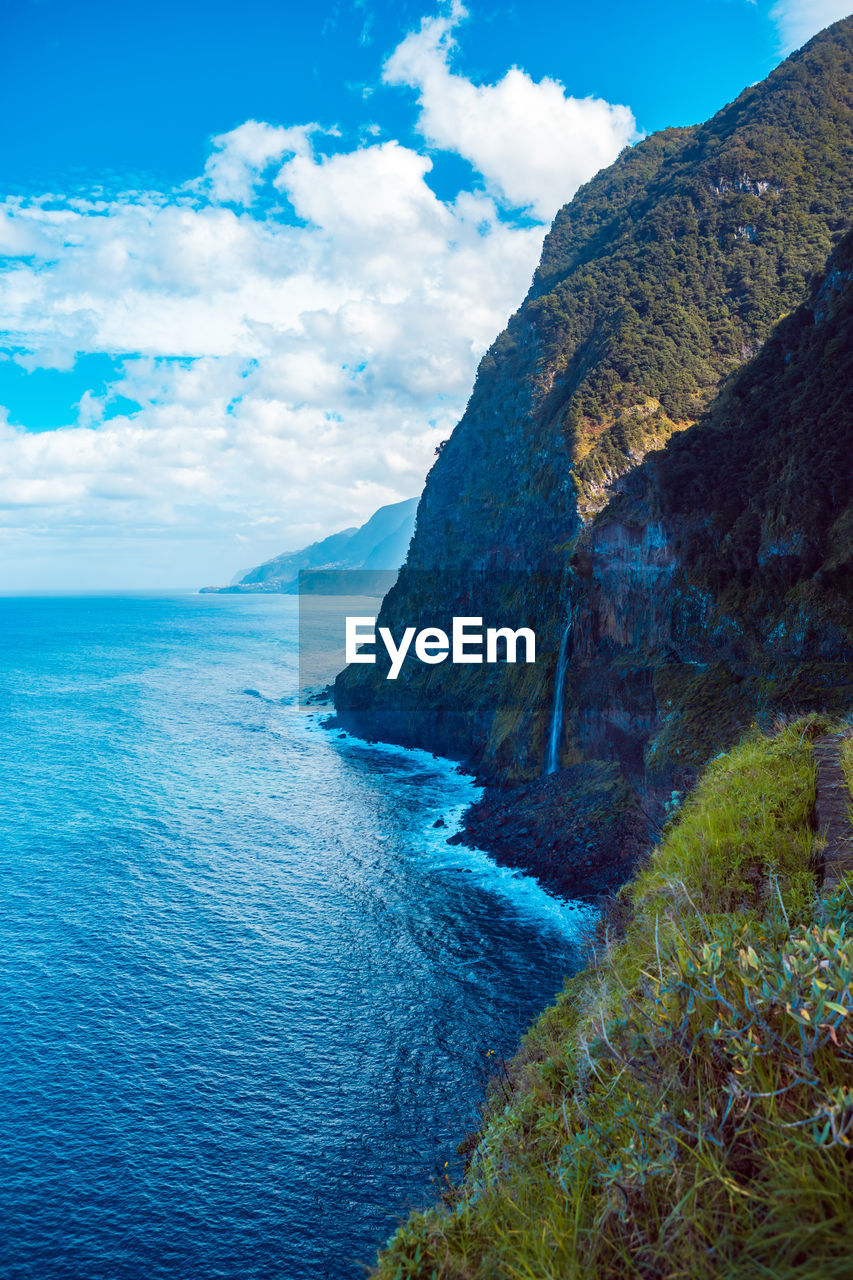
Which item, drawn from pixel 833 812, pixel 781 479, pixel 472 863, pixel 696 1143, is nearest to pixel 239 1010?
pixel 472 863

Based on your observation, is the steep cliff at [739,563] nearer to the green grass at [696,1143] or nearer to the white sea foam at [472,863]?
the white sea foam at [472,863]

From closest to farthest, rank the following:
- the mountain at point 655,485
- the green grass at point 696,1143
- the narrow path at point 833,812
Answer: the green grass at point 696,1143 → the narrow path at point 833,812 → the mountain at point 655,485

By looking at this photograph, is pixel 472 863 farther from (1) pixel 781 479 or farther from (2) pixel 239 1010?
(1) pixel 781 479

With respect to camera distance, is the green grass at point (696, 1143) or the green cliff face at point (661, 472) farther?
the green cliff face at point (661, 472)

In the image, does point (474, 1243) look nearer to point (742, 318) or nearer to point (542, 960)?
point (542, 960)

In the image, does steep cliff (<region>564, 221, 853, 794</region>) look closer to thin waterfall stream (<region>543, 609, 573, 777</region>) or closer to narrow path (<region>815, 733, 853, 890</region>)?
thin waterfall stream (<region>543, 609, 573, 777</region>)

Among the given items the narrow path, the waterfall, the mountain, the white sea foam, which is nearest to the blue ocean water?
the white sea foam

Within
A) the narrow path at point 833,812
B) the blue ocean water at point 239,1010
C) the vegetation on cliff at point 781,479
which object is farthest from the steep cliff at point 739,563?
the narrow path at point 833,812
